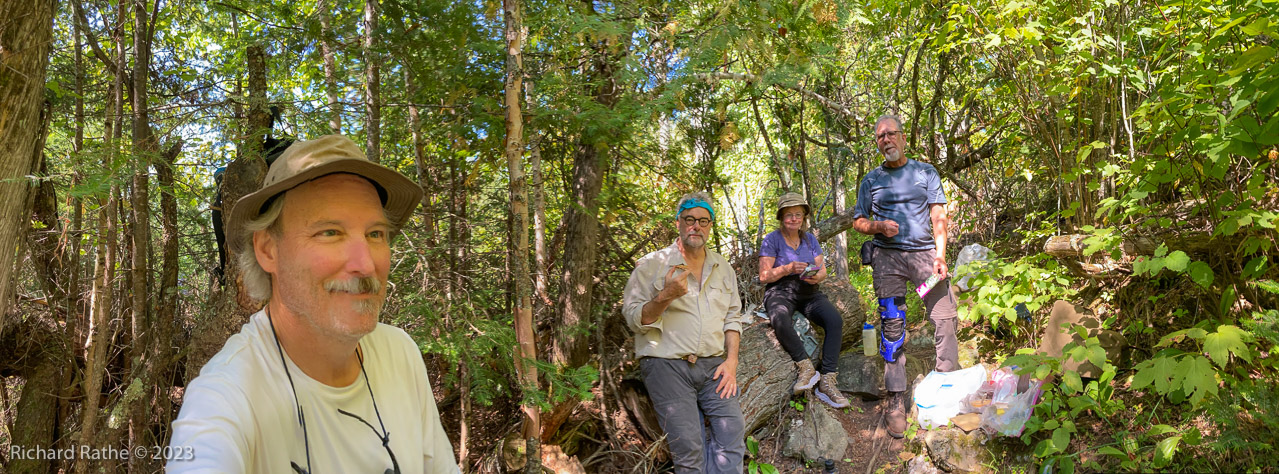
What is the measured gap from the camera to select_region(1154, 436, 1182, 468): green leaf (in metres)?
3.54

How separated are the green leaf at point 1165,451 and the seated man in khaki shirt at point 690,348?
7.43ft

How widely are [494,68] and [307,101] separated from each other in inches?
39.5

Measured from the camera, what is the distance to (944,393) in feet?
15.7

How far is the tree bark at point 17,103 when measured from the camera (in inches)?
95.7

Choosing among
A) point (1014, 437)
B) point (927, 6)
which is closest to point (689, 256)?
point (1014, 437)

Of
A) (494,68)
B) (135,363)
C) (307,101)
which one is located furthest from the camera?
(135,363)

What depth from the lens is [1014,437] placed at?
14.5 feet

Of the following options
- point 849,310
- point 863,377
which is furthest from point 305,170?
point 849,310

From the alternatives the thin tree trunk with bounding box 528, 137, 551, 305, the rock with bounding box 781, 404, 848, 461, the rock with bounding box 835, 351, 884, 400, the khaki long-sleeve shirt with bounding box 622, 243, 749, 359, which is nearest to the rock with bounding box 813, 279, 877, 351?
the rock with bounding box 835, 351, 884, 400

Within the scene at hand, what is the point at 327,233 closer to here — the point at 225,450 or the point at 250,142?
the point at 225,450

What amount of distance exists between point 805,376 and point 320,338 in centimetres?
458

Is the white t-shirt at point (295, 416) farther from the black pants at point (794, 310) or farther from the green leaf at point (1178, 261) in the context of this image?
the black pants at point (794, 310)

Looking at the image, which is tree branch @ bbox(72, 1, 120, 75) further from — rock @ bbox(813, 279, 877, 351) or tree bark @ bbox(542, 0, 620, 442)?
rock @ bbox(813, 279, 877, 351)

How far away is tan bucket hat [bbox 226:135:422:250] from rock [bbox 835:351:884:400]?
4.87 meters
